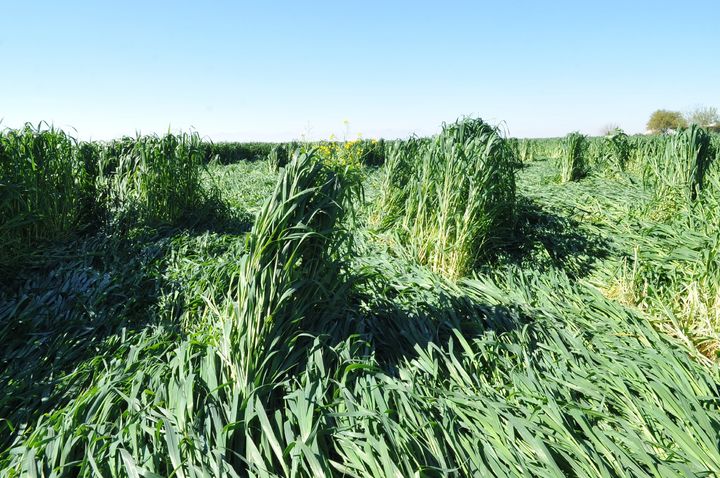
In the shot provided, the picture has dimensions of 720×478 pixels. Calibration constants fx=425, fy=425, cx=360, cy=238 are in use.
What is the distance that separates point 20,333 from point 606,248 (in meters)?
5.21

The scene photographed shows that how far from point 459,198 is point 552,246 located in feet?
4.18

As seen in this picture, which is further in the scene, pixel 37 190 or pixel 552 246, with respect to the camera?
pixel 552 246

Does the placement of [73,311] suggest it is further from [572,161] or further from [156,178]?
[572,161]

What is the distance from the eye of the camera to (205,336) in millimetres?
2418

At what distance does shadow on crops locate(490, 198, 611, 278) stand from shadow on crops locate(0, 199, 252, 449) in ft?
10.6

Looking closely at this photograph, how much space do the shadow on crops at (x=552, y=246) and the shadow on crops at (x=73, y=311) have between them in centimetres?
322

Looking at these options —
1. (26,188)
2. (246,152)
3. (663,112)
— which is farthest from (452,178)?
(663,112)

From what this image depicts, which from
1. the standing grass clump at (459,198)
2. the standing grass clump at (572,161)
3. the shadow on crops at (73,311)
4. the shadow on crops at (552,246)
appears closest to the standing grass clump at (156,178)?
the shadow on crops at (73,311)

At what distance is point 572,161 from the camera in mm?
9344

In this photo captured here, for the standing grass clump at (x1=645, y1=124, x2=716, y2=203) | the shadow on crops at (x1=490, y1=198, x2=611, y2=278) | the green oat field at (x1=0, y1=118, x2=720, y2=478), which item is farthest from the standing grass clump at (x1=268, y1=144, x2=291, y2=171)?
the standing grass clump at (x1=645, y1=124, x2=716, y2=203)

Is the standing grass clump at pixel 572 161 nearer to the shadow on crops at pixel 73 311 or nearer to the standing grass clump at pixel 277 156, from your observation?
the standing grass clump at pixel 277 156

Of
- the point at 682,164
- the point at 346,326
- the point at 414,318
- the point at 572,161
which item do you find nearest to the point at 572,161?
the point at 572,161

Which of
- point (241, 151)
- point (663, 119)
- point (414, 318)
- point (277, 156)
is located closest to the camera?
point (414, 318)

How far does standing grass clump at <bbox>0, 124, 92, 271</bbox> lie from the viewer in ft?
13.0
